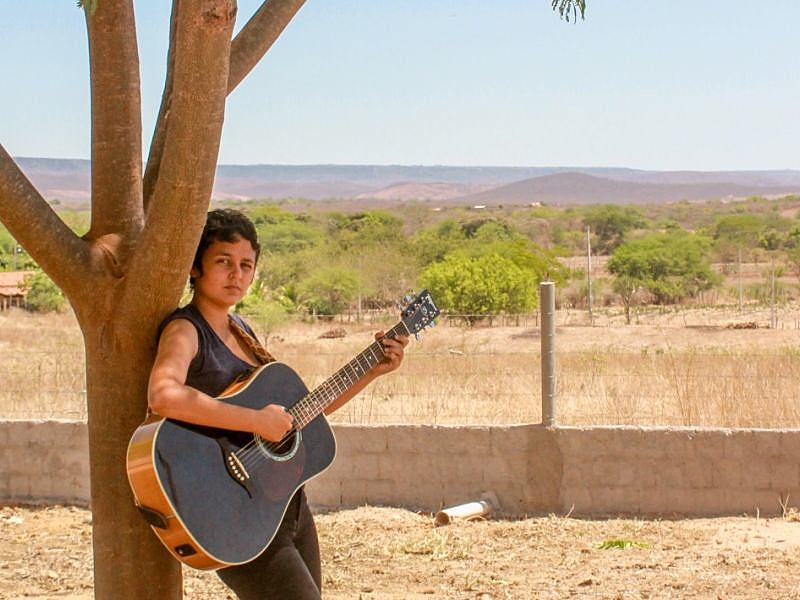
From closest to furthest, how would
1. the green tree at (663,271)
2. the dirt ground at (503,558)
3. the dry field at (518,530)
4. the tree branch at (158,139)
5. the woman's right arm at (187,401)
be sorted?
the woman's right arm at (187,401) < the tree branch at (158,139) < the dirt ground at (503,558) < the dry field at (518,530) < the green tree at (663,271)

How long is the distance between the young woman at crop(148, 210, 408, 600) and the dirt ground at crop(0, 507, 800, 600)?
8.39 ft

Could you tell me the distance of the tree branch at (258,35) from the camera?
4.80 m

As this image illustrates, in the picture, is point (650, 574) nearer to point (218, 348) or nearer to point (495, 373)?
point (218, 348)

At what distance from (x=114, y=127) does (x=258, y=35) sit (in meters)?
0.71

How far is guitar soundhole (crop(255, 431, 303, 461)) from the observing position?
4102 millimetres

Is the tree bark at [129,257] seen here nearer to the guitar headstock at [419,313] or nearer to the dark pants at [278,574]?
the dark pants at [278,574]

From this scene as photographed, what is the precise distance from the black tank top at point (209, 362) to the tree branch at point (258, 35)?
1.04m

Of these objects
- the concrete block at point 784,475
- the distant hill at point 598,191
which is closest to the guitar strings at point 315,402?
the concrete block at point 784,475

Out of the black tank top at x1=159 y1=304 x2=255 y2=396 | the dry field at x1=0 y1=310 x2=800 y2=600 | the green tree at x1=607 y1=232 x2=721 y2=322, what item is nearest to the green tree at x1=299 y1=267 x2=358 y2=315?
the green tree at x1=607 y1=232 x2=721 y2=322

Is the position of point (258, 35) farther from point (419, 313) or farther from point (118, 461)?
point (118, 461)

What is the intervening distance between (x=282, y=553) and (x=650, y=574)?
130 inches

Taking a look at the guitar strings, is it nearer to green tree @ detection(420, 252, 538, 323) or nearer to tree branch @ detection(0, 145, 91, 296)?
tree branch @ detection(0, 145, 91, 296)

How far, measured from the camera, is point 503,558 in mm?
7262

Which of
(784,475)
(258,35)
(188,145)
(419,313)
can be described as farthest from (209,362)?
(784,475)
